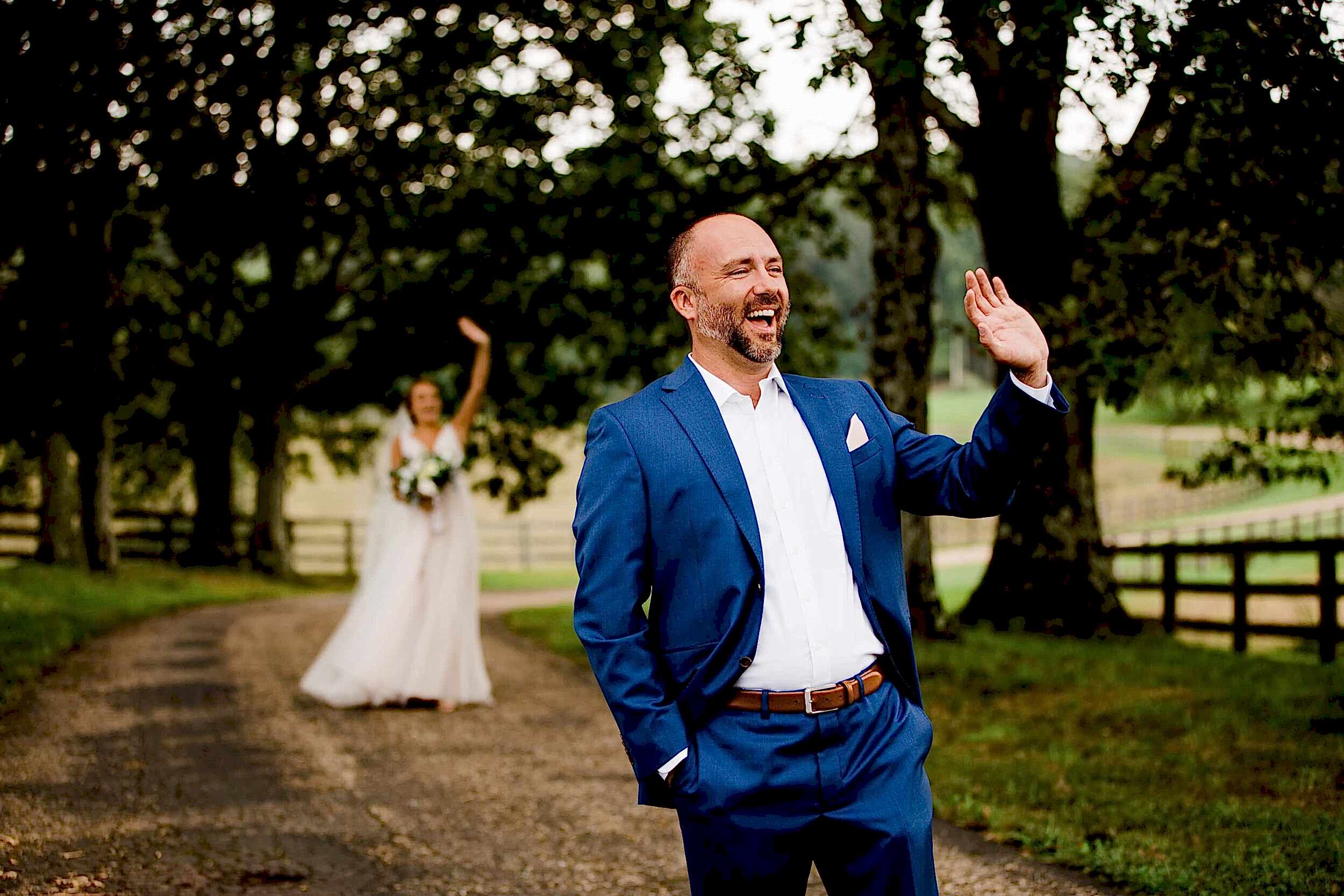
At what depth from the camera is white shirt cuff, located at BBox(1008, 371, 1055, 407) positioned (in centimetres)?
297

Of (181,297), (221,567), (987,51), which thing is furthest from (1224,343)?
(221,567)

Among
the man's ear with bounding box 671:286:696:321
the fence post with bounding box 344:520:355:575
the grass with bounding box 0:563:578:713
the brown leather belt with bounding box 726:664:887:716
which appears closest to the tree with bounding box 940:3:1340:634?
the man's ear with bounding box 671:286:696:321

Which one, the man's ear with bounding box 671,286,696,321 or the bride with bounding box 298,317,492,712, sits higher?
the man's ear with bounding box 671,286,696,321

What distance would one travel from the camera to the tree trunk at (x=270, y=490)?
27250 millimetres

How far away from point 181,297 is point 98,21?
552 inches

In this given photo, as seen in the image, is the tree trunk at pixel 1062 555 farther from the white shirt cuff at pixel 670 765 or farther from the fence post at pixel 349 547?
the fence post at pixel 349 547

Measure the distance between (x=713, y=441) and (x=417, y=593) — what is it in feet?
24.9

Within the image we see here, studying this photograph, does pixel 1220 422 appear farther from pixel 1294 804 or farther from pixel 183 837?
pixel 183 837

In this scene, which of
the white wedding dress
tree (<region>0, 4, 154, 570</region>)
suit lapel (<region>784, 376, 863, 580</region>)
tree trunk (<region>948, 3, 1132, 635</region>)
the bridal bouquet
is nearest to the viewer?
suit lapel (<region>784, 376, 863, 580</region>)

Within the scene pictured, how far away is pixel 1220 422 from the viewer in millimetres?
13781

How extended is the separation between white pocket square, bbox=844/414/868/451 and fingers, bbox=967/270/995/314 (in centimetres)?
40

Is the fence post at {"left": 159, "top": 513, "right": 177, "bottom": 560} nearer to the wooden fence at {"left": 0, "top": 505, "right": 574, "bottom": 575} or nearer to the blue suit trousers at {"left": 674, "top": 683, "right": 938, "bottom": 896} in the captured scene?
the wooden fence at {"left": 0, "top": 505, "right": 574, "bottom": 575}

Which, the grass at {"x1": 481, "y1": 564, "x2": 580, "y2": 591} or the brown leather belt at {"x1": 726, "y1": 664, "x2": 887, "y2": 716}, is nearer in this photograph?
the brown leather belt at {"x1": 726, "y1": 664, "x2": 887, "y2": 716}

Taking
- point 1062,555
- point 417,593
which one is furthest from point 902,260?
point 417,593
